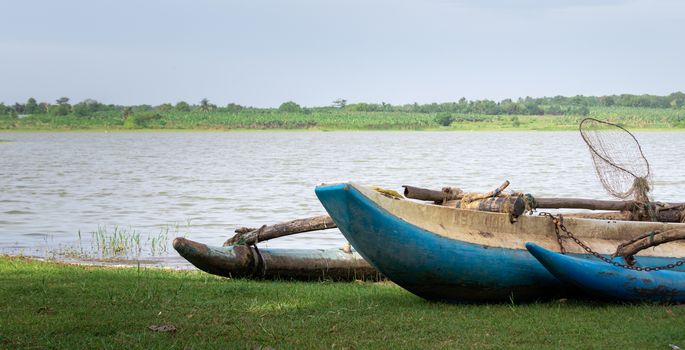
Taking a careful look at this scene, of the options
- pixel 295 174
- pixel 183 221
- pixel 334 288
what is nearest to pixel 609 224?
pixel 334 288

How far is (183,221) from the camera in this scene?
19641 mm

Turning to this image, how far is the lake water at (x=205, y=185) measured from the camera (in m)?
17.1

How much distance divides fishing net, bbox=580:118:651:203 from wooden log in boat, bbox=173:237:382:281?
105 inches

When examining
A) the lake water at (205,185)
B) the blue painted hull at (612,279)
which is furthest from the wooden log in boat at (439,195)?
the lake water at (205,185)

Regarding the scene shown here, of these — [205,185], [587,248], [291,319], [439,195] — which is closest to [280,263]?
[439,195]

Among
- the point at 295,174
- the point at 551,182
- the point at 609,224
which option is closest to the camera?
the point at 609,224

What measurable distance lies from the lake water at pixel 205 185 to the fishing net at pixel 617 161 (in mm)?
6101

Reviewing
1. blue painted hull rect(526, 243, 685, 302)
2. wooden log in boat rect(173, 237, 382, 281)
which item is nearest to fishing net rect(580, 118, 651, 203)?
blue painted hull rect(526, 243, 685, 302)

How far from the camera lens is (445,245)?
7.76 metres

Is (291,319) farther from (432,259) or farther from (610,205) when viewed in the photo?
(610,205)

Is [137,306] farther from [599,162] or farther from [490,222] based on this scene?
[599,162]

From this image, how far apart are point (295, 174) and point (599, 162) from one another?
83.9 feet

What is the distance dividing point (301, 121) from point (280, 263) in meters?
94.7

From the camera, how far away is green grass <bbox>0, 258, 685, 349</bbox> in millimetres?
6633
